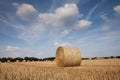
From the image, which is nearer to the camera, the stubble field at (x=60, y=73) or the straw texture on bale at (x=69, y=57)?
the stubble field at (x=60, y=73)

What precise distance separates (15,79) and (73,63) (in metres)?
8.90

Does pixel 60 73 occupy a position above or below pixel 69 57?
below

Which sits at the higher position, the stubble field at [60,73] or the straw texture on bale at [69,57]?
the straw texture on bale at [69,57]

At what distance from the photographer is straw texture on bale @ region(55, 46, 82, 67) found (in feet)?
45.2

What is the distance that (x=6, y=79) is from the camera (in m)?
5.39

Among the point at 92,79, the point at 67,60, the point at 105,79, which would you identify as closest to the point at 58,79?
the point at 92,79

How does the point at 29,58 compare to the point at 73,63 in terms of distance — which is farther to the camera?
the point at 29,58

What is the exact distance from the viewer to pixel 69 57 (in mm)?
13922

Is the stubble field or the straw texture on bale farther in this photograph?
the straw texture on bale

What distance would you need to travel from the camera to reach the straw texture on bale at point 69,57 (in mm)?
13766

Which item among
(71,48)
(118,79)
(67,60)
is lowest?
(118,79)

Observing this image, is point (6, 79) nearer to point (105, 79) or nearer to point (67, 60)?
point (105, 79)

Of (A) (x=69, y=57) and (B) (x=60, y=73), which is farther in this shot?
(A) (x=69, y=57)

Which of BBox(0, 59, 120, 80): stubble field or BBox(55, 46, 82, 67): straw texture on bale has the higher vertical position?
BBox(55, 46, 82, 67): straw texture on bale
